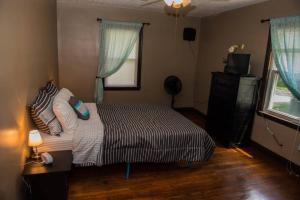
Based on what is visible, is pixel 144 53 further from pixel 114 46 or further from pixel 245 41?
pixel 245 41

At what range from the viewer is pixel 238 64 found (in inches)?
144

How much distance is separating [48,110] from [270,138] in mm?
3147

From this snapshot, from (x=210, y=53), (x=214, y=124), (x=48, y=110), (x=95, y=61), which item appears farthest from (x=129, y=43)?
(x=48, y=110)

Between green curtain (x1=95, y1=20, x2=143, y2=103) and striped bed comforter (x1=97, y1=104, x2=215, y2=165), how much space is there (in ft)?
6.06

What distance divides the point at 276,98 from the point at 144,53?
283 cm

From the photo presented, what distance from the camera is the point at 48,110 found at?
240 cm

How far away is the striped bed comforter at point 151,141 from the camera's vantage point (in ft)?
8.34

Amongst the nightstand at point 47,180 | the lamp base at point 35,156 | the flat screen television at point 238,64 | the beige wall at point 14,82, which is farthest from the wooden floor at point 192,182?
the flat screen television at point 238,64

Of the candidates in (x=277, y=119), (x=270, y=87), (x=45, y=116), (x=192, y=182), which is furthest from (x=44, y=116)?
(x=270, y=87)

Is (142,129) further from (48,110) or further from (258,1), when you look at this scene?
(258,1)

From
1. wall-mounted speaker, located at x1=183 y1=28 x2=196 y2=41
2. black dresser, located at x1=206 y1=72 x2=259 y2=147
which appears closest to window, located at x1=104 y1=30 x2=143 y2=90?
wall-mounted speaker, located at x1=183 y1=28 x2=196 y2=41

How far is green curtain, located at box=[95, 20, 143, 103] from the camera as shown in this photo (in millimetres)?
4645

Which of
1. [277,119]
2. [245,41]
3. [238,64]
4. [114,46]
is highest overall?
[245,41]

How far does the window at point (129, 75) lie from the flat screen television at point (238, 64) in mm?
2043
